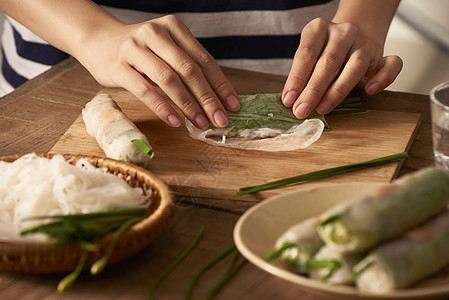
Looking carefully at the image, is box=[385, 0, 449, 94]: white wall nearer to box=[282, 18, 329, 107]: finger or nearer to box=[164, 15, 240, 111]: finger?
box=[282, 18, 329, 107]: finger

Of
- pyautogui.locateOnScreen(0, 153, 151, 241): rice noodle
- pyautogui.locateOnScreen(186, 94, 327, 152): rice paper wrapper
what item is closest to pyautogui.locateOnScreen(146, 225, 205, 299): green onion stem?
pyautogui.locateOnScreen(0, 153, 151, 241): rice noodle

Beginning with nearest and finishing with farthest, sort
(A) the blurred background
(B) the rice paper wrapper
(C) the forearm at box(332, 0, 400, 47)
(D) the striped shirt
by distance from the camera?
1. (B) the rice paper wrapper
2. (C) the forearm at box(332, 0, 400, 47)
3. (D) the striped shirt
4. (A) the blurred background

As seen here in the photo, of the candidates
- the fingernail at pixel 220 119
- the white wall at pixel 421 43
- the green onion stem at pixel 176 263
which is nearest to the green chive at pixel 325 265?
the green onion stem at pixel 176 263

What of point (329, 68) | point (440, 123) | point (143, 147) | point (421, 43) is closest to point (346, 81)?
point (329, 68)

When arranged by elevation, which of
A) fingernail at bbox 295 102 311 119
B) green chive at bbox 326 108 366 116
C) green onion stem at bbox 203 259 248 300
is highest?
green onion stem at bbox 203 259 248 300

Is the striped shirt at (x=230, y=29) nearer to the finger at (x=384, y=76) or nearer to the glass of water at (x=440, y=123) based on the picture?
the finger at (x=384, y=76)

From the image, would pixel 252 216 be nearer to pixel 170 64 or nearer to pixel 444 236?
pixel 444 236

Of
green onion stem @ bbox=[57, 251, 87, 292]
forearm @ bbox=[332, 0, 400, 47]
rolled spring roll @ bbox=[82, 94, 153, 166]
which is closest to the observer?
green onion stem @ bbox=[57, 251, 87, 292]

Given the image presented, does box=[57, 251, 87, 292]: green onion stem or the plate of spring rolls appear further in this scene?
box=[57, 251, 87, 292]: green onion stem
